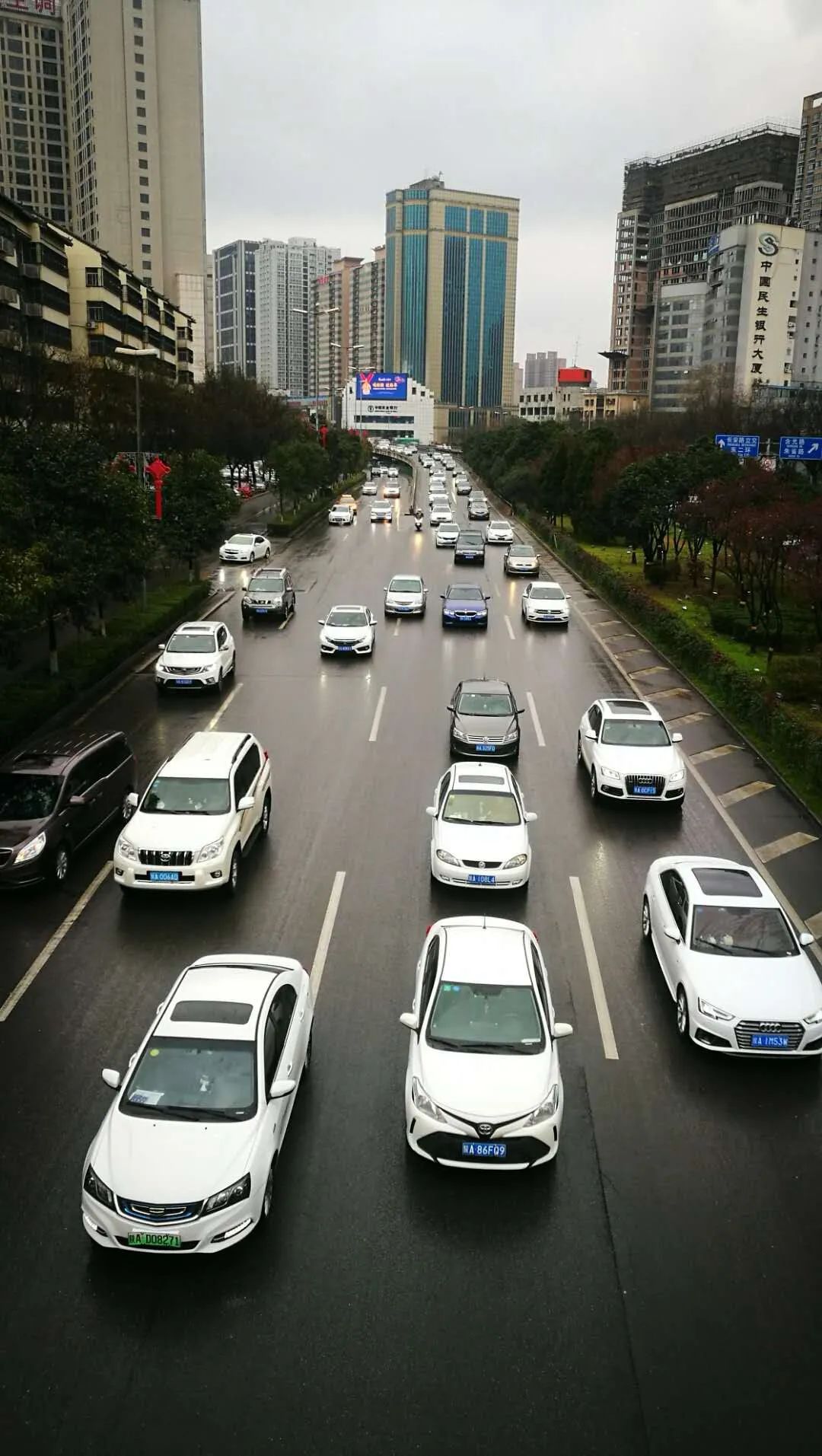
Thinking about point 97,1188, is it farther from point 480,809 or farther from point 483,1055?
point 480,809

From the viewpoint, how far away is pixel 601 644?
3450 centimetres

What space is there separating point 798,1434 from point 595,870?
991 cm

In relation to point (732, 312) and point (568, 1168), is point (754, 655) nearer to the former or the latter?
point (568, 1168)

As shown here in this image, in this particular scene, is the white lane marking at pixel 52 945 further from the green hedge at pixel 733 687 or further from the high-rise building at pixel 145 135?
the high-rise building at pixel 145 135

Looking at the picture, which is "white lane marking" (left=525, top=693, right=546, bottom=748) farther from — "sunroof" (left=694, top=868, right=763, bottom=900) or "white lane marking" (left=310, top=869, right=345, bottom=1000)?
"sunroof" (left=694, top=868, right=763, bottom=900)

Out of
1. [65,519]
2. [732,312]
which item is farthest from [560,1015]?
[732,312]

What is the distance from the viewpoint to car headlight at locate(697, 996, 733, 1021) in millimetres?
11094

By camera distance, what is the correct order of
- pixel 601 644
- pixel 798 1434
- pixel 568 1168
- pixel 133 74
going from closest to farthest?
pixel 798 1434 < pixel 568 1168 < pixel 601 644 < pixel 133 74

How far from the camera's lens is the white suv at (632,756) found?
62.1 ft

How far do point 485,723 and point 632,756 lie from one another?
3.45 metres

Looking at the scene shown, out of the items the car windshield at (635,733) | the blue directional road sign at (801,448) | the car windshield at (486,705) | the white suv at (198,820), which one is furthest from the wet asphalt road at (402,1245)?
the blue directional road sign at (801,448)

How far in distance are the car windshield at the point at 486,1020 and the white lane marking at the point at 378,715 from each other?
12.9m

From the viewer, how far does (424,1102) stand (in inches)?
368

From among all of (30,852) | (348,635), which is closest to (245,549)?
(348,635)
